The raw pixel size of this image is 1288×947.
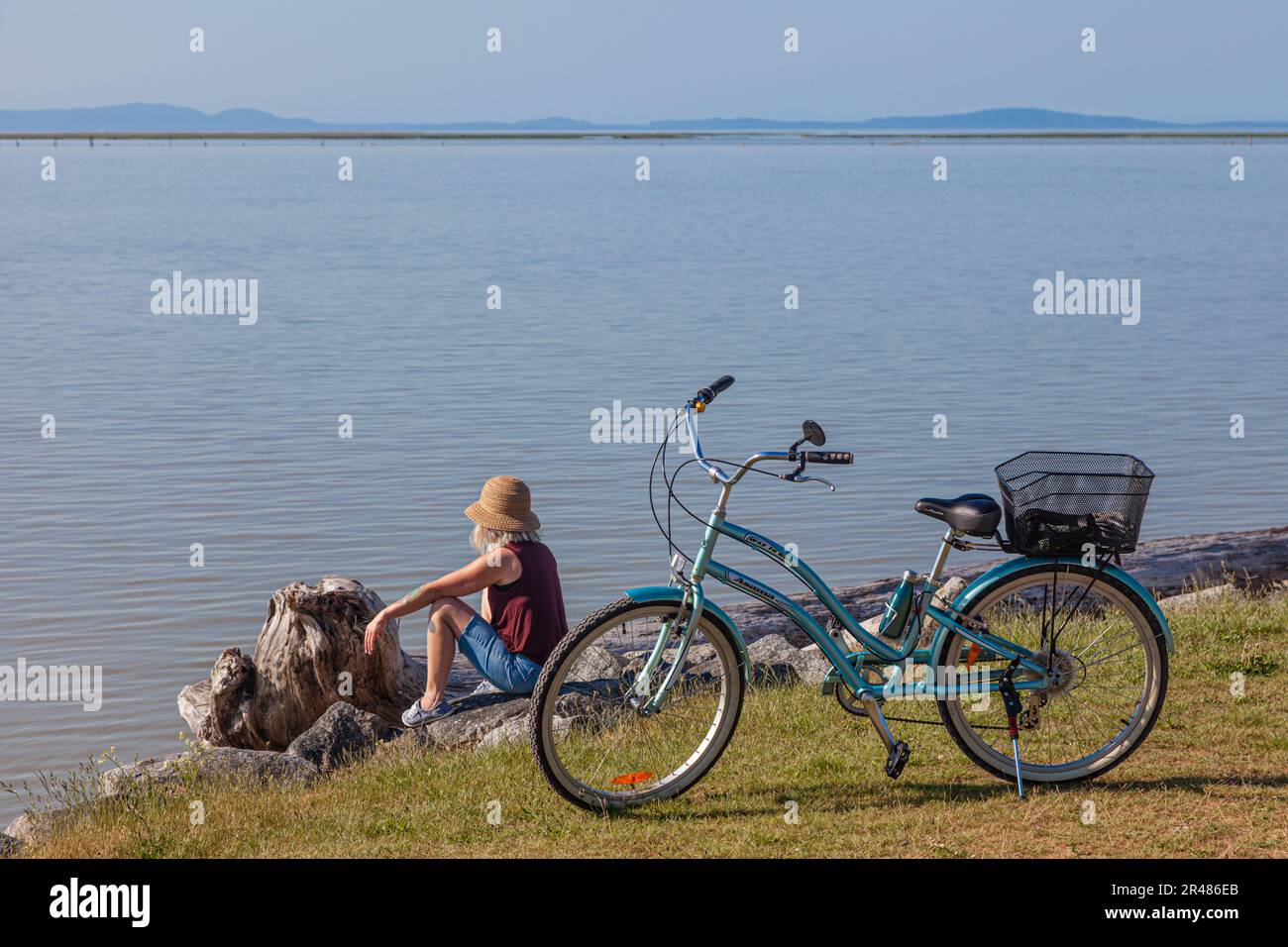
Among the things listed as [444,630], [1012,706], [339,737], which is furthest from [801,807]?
[339,737]

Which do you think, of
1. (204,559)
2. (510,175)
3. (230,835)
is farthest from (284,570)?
(510,175)

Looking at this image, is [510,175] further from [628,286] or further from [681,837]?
[681,837]

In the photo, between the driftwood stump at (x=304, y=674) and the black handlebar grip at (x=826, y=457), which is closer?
the black handlebar grip at (x=826, y=457)

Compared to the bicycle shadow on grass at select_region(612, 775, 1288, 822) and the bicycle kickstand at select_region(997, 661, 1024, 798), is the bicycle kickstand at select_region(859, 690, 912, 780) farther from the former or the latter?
the bicycle kickstand at select_region(997, 661, 1024, 798)

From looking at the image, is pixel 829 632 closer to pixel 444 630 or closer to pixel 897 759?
pixel 897 759

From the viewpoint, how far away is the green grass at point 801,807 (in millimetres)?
5555

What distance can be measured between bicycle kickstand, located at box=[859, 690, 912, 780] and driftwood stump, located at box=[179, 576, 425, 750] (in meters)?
3.54

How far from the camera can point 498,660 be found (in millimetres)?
7523

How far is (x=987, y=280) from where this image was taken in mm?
35281

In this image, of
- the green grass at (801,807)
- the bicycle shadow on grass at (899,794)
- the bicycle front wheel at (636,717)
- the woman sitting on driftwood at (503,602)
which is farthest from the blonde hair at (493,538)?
the bicycle shadow on grass at (899,794)

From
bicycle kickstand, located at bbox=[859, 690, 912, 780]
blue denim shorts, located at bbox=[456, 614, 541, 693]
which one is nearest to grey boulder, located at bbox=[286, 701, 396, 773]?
blue denim shorts, located at bbox=[456, 614, 541, 693]

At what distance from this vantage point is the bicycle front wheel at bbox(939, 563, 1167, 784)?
6020 millimetres

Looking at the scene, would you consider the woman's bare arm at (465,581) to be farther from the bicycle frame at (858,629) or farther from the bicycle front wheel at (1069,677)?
the bicycle front wheel at (1069,677)
